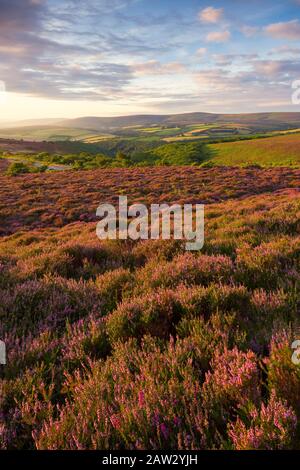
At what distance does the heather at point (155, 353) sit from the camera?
7.40 feet

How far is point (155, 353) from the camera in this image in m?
3.04

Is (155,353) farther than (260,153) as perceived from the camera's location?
No

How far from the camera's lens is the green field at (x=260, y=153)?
64.5m

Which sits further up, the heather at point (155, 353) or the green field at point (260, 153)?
the green field at point (260, 153)

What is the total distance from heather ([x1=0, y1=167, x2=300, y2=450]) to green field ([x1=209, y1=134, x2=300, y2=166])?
58428 mm

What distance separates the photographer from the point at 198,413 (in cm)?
223

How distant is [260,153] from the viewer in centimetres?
7194

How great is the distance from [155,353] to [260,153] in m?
75.3

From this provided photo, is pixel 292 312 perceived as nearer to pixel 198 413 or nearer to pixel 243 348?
pixel 243 348

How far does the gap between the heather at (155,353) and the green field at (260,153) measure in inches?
2300

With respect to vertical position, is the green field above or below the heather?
above

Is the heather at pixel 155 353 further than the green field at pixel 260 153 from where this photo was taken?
No

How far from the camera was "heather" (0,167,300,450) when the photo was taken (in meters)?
2.26

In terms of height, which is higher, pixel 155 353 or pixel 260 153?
pixel 260 153
